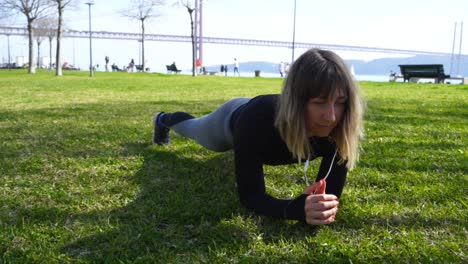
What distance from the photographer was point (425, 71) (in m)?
21.8

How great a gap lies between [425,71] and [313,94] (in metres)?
22.1

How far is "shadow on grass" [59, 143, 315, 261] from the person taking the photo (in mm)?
1939

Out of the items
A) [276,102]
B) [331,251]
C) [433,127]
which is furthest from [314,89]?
[433,127]

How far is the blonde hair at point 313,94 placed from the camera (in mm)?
1932

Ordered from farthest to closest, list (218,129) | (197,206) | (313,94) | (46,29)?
(46,29)
(218,129)
(197,206)
(313,94)

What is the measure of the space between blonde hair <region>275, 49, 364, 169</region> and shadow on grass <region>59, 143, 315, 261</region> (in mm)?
472

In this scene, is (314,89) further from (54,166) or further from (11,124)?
(11,124)

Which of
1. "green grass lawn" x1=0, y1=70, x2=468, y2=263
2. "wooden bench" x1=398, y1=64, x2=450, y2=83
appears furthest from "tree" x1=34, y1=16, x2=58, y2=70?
"green grass lawn" x1=0, y1=70, x2=468, y2=263

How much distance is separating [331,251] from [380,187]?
1.11 metres

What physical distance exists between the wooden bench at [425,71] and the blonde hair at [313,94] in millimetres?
21191

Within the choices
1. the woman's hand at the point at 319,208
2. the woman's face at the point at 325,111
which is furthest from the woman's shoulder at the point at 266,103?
the woman's hand at the point at 319,208

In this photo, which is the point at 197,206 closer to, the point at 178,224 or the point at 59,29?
the point at 178,224

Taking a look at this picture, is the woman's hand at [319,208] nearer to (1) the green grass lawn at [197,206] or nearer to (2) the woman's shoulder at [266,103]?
(1) the green grass lawn at [197,206]

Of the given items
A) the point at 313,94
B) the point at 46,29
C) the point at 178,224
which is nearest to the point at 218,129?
the point at 178,224
